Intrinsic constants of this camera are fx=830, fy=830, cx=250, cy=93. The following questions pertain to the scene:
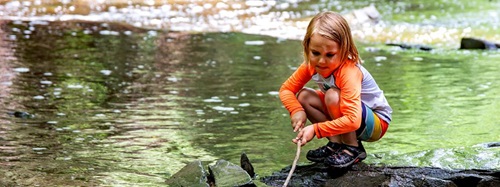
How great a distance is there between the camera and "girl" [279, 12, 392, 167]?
4.61 metres

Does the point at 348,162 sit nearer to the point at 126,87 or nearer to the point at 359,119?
the point at 359,119

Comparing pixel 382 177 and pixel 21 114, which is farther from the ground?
pixel 382 177

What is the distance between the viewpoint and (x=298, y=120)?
4.79m

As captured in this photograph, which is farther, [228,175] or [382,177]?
[228,175]

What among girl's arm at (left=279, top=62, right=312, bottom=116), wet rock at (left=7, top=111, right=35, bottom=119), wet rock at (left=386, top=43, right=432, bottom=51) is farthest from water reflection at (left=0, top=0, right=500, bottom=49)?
girl's arm at (left=279, top=62, right=312, bottom=116)

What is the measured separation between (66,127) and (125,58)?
14.8ft

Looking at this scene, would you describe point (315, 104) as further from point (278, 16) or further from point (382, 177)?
point (278, 16)

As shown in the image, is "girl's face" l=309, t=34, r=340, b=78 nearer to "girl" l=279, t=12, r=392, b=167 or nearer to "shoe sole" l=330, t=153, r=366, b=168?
"girl" l=279, t=12, r=392, b=167

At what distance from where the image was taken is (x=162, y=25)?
16.0 m

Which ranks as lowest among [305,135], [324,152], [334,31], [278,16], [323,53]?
[278,16]

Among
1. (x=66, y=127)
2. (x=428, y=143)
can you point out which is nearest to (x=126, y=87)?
(x=66, y=127)

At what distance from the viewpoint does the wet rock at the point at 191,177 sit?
4840mm

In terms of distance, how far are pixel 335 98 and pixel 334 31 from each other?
0.38m

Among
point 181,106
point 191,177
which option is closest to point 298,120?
point 191,177
